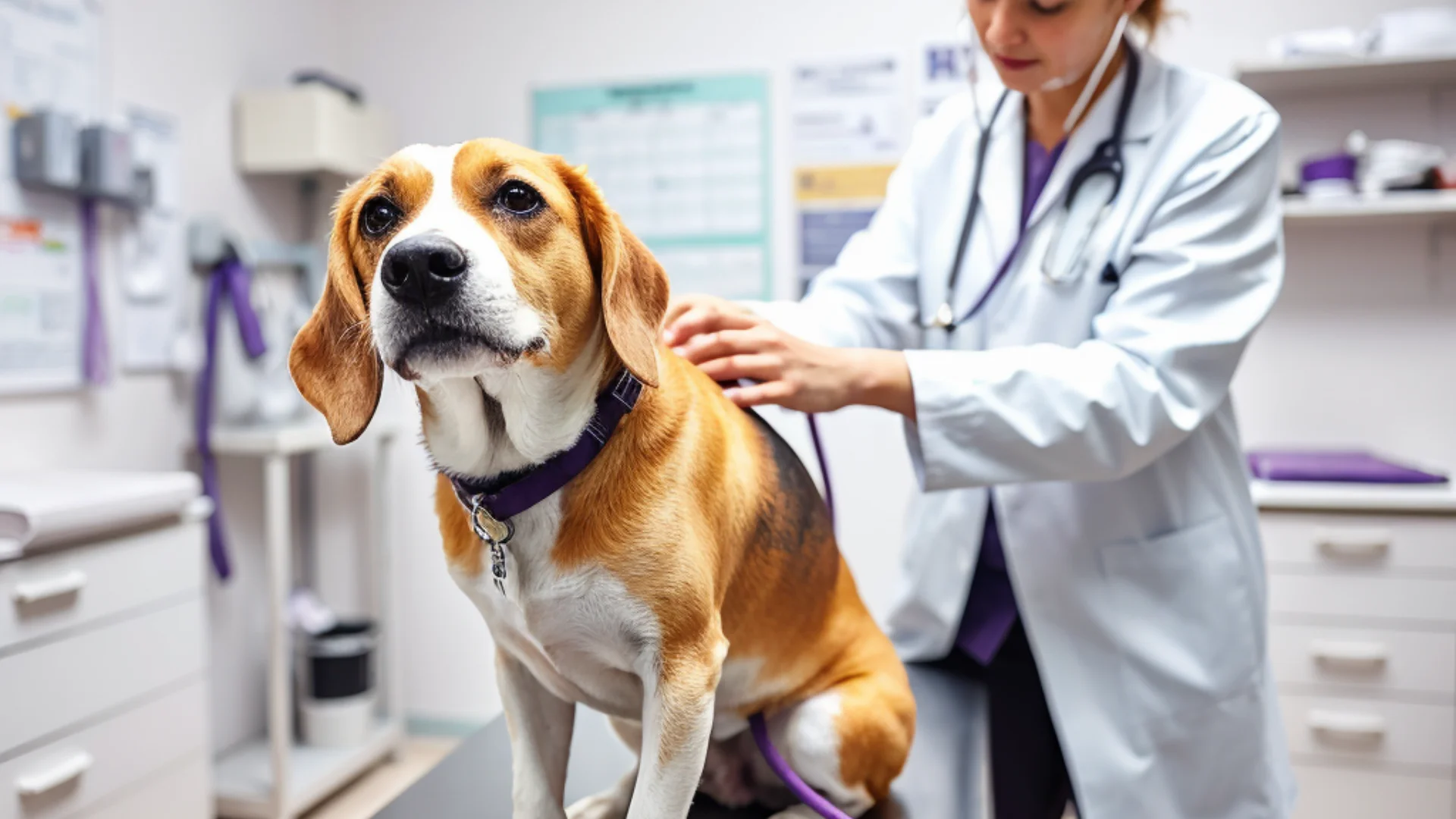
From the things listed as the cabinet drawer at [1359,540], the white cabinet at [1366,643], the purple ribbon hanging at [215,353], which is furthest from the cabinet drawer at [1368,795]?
the purple ribbon hanging at [215,353]

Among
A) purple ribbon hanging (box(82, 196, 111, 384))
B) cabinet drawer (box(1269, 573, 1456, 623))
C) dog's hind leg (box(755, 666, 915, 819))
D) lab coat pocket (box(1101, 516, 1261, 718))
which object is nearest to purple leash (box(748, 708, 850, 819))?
dog's hind leg (box(755, 666, 915, 819))

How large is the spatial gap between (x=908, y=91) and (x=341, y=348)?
2.37 m

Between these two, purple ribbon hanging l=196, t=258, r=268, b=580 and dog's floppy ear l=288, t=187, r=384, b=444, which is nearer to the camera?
dog's floppy ear l=288, t=187, r=384, b=444

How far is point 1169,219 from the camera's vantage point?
3.30 ft

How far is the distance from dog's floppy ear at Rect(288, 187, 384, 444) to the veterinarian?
0.32 m

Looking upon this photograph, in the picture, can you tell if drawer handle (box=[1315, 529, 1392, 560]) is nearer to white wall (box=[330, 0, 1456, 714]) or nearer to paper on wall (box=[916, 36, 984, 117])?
white wall (box=[330, 0, 1456, 714])


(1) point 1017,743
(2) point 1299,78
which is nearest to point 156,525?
(1) point 1017,743

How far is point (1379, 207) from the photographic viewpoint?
7.16 ft

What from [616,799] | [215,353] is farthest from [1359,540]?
[215,353]

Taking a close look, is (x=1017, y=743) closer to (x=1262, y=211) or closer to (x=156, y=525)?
(x=1262, y=211)

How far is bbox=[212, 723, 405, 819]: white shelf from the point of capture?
245 centimetres

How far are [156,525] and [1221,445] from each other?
6.24 feet

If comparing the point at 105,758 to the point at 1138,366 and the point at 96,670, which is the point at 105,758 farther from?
the point at 1138,366

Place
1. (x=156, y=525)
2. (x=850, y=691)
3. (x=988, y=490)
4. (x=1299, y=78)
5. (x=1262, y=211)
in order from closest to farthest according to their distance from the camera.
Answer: (x=850, y=691) → (x=1262, y=211) → (x=988, y=490) → (x=156, y=525) → (x=1299, y=78)
